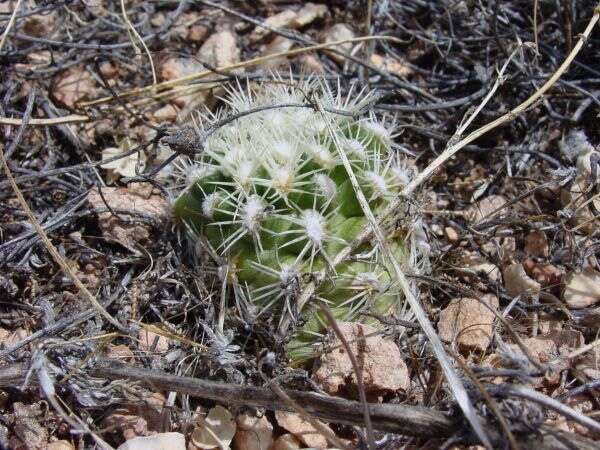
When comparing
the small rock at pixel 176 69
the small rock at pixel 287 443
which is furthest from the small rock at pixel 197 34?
the small rock at pixel 287 443

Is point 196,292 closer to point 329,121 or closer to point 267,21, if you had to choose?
point 329,121

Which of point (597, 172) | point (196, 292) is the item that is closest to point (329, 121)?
point (196, 292)


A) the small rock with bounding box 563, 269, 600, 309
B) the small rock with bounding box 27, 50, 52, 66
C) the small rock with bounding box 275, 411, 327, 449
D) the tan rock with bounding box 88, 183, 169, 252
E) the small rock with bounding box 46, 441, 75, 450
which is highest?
the small rock with bounding box 27, 50, 52, 66

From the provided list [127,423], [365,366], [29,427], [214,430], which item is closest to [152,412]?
[127,423]

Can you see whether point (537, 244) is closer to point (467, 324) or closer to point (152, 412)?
point (467, 324)

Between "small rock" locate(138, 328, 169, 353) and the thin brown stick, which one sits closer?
the thin brown stick

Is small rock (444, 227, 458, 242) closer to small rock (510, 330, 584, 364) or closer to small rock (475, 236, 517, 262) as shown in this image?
small rock (475, 236, 517, 262)

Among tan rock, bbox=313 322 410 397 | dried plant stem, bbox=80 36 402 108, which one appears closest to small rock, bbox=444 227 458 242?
tan rock, bbox=313 322 410 397
